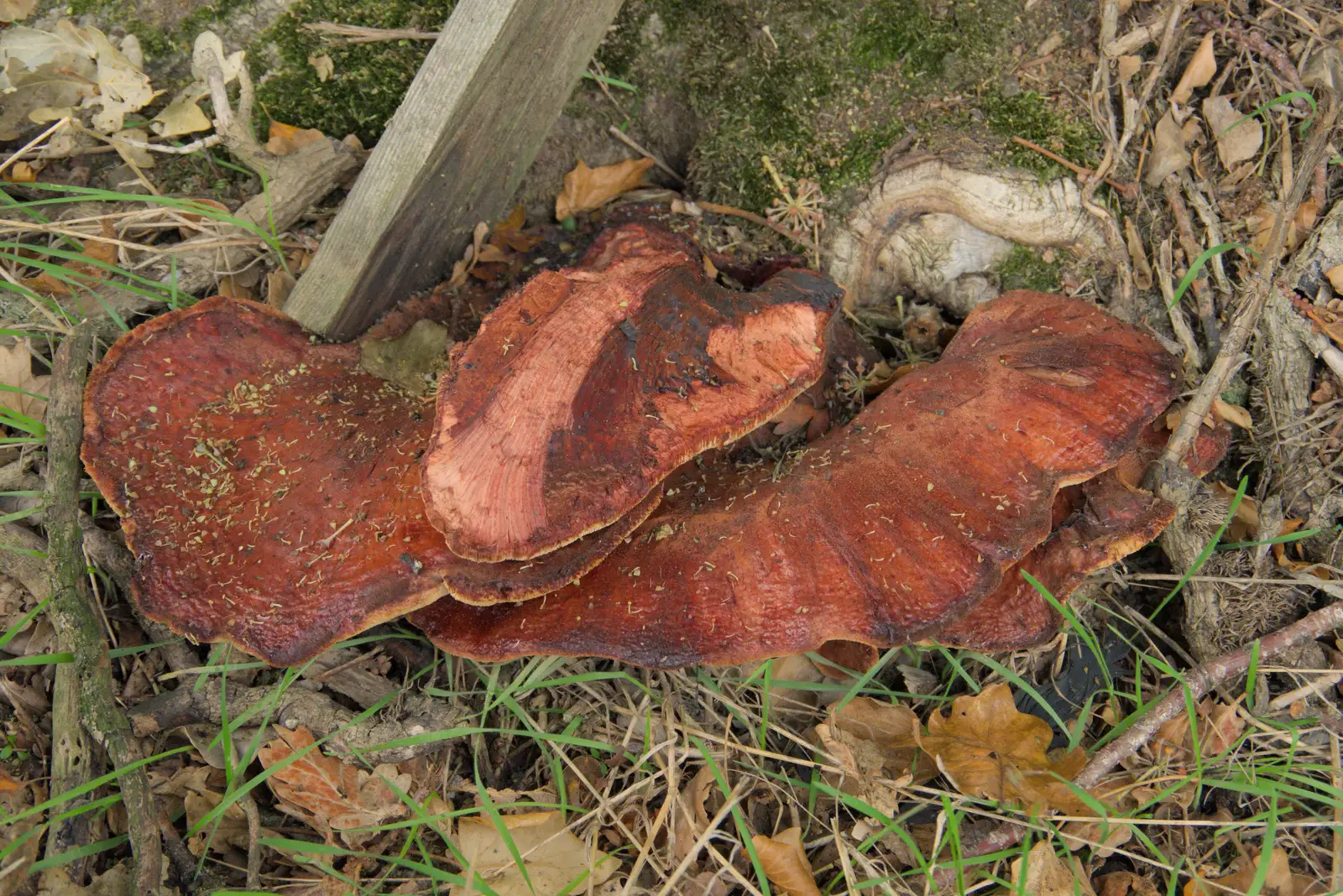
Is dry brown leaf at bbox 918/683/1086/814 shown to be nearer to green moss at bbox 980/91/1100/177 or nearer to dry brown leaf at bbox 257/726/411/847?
dry brown leaf at bbox 257/726/411/847

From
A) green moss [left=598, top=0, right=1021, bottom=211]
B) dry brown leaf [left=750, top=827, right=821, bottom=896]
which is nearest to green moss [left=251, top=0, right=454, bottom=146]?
green moss [left=598, top=0, right=1021, bottom=211]

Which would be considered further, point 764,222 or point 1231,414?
point 764,222

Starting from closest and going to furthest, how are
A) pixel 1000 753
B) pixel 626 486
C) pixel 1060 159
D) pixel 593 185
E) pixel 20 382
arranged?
pixel 626 486
pixel 1000 753
pixel 20 382
pixel 1060 159
pixel 593 185

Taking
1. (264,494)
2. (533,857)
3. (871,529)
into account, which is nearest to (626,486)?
(871,529)

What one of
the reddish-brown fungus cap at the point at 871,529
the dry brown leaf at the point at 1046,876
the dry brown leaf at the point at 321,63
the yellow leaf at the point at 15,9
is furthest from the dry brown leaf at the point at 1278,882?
the yellow leaf at the point at 15,9

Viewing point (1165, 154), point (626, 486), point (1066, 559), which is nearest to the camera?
point (626, 486)

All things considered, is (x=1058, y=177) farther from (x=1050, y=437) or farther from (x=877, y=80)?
(x=1050, y=437)

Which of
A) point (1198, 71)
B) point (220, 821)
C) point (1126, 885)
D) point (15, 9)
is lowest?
point (1126, 885)

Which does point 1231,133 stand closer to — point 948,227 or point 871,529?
point 948,227
